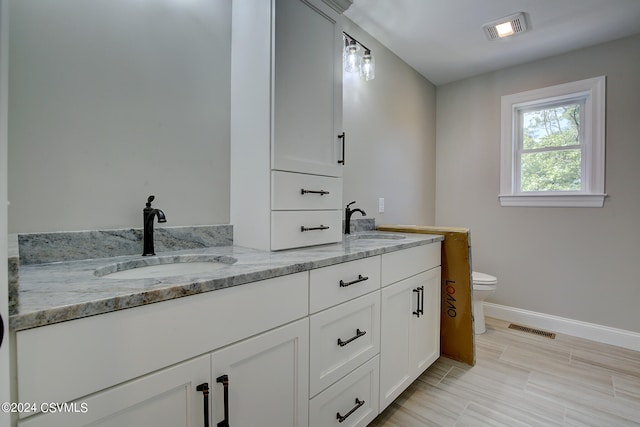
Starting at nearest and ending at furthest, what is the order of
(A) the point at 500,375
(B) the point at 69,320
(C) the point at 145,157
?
1. (B) the point at 69,320
2. (C) the point at 145,157
3. (A) the point at 500,375

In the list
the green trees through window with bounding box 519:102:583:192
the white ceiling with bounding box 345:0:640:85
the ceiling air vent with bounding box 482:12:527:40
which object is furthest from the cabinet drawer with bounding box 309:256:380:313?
the green trees through window with bounding box 519:102:583:192

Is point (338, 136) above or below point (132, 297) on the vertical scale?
above

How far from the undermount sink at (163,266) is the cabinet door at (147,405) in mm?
340

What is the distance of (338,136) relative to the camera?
1616 millimetres

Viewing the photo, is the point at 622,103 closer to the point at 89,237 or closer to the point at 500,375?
the point at 500,375

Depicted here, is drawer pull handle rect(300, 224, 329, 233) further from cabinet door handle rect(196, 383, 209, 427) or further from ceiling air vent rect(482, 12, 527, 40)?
ceiling air vent rect(482, 12, 527, 40)

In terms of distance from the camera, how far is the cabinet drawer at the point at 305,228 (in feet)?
4.35

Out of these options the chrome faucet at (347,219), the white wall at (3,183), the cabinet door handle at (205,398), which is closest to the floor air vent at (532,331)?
the chrome faucet at (347,219)

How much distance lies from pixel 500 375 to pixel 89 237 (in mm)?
2350

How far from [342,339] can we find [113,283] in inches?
33.4

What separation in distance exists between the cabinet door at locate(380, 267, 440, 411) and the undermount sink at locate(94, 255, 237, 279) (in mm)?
805

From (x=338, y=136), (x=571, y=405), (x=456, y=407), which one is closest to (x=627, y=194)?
(x=571, y=405)

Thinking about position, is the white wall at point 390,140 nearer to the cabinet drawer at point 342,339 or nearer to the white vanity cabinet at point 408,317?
the white vanity cabinet at point 408,317

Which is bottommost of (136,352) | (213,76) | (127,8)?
(136,352)
